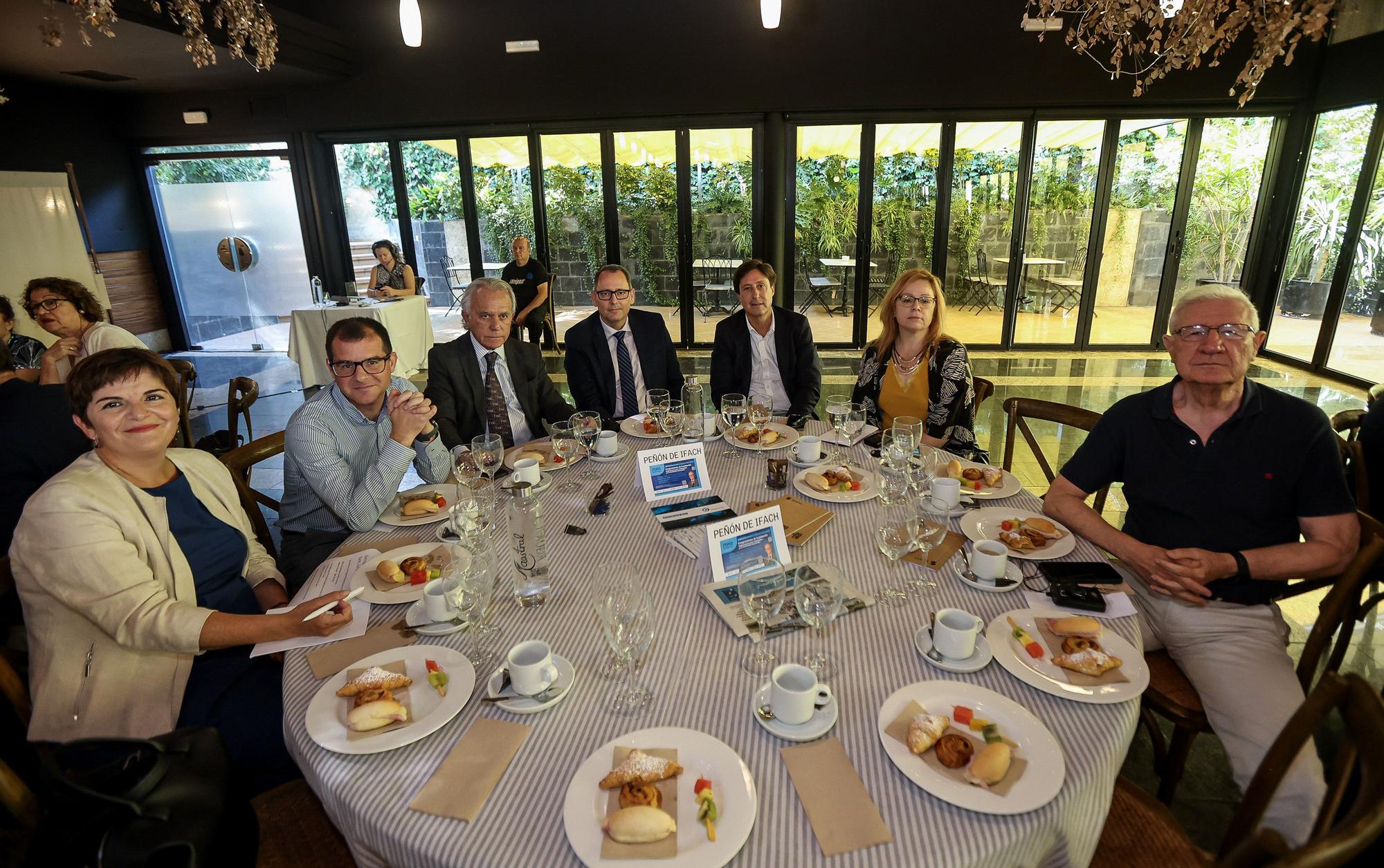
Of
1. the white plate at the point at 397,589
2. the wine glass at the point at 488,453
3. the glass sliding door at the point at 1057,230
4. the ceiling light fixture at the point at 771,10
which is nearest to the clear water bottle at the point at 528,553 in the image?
the white plate at the point at 397,589

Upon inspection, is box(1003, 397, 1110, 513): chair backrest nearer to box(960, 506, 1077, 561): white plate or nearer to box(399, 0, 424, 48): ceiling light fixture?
box(960, 506, 1077, 561): white plate

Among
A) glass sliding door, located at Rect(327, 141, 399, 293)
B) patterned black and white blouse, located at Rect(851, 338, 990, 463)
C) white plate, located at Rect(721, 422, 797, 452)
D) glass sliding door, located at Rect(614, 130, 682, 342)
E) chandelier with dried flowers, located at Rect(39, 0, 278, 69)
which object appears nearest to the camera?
white plate, located at Rect(721, 422, 797, 452)

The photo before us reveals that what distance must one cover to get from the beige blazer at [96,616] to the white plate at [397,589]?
366mm

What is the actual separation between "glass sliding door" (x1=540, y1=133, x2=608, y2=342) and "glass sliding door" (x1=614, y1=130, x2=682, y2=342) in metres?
0.30

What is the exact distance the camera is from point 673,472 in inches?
94.5

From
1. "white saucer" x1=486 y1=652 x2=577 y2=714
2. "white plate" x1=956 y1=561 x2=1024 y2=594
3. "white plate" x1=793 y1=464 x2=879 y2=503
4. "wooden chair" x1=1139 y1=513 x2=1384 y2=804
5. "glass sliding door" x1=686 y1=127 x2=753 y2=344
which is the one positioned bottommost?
"wooden chair" x1=1139 y1=513 x2=1384 y2=804

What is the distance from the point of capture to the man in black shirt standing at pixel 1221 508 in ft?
6.39

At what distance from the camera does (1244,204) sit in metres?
8.13

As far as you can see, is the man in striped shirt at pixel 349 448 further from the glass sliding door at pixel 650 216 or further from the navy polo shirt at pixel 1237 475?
the glass sliding door at pixel 650 216

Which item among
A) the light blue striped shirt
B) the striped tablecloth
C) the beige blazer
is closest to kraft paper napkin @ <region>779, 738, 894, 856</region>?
the striped tablecloth

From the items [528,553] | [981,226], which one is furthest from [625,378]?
[981,226]

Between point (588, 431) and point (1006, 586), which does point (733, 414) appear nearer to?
point (588, 431)

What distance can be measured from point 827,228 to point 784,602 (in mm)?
7567

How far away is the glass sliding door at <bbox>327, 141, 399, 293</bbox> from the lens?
8789 millimetres
